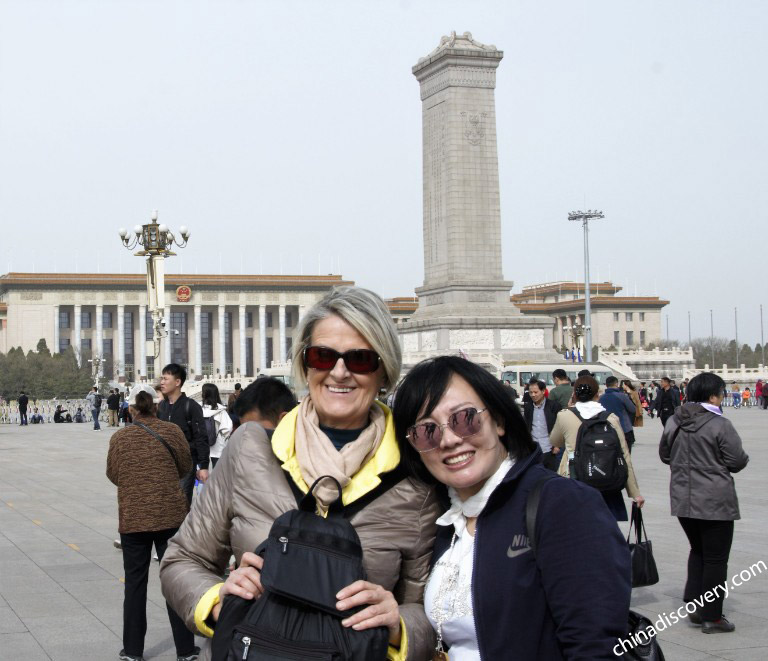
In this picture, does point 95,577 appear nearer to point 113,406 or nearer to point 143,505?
point 143,505

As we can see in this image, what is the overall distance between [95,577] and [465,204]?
33708 millimetres

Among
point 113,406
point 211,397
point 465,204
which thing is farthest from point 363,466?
point 465,204

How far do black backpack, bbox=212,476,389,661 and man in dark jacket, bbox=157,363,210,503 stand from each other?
6633 mm

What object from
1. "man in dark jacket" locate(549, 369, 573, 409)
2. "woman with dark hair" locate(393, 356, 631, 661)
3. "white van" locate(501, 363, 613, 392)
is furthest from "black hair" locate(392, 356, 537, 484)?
"white van" locate(501, 363, 613, 392)

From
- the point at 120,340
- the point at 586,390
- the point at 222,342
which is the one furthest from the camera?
the point at 120,340

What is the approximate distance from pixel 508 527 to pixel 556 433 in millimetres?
5795

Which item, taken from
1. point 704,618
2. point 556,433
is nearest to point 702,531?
point 704,618

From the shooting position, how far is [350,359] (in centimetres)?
279

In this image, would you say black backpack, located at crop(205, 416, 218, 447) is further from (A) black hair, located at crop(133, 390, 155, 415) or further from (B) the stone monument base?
(B) the stone monument base

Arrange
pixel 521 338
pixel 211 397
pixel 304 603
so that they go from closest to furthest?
pixel 304 603
pixel 211 397
pixel 521 338

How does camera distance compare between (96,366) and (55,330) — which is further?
(55,330)

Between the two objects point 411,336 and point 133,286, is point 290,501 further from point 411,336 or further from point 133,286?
point 133,286

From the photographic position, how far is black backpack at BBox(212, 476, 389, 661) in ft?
7.32

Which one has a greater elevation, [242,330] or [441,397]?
[242,330]
